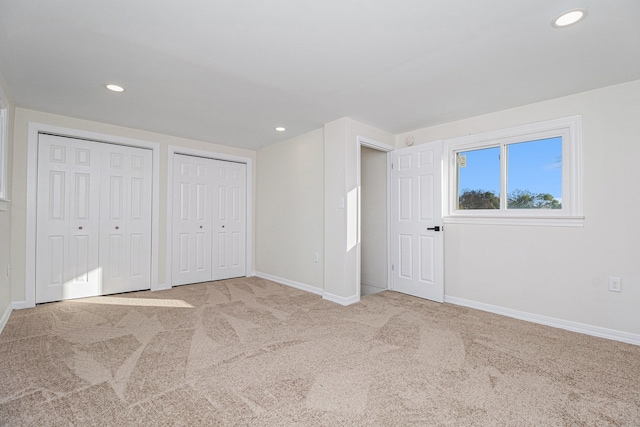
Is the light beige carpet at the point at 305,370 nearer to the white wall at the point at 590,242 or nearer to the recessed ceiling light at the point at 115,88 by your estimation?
the white wall at the point at 590,242

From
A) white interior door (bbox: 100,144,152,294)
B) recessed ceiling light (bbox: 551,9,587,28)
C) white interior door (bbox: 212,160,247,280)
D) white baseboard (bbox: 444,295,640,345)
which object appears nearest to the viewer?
recessed ceiling light (bbox: 551,9,587,28)

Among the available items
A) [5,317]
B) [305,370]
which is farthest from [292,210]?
[5,317]

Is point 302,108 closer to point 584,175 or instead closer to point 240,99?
point 240,99

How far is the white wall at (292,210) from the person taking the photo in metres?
4.15

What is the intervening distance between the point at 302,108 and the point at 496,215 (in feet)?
8.07

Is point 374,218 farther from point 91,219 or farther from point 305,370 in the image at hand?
point 91,219

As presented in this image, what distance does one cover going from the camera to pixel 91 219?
12.4 feet

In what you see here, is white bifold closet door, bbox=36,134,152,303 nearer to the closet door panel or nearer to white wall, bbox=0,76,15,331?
the closet door panel

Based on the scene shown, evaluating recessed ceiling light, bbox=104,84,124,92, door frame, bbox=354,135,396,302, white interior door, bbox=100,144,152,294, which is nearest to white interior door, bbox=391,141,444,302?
door frame, bbox=354,135,396,302

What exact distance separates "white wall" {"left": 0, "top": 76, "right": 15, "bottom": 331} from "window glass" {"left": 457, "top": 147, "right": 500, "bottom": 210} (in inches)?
184

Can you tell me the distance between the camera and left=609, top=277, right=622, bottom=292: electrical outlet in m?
2.57

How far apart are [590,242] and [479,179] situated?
47.5 inches

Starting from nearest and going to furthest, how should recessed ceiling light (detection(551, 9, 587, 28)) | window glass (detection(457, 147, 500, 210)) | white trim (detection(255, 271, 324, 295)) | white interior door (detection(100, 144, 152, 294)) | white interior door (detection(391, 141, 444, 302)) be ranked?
recessed ceiling light (detection(551, 9, 587, 28)), window glass (detection(457, 147, 500, 210)), white interior door (detection(391, 141, 444, 302)), white interior door (detection(100, 144, 152, 294)), white trim (detection(255, 271, 324, 295))

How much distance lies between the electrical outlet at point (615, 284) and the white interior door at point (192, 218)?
489 cm
